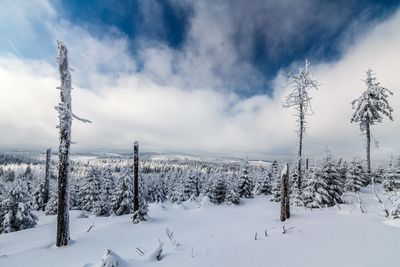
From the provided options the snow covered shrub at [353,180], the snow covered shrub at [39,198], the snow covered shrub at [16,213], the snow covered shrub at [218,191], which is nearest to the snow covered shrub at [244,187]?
the snow covered shrub at [218,191]

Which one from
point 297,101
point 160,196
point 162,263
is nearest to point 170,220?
point 162,263

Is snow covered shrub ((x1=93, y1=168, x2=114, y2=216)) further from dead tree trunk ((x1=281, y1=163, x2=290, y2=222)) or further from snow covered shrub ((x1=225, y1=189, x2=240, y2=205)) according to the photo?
dead tree trunk ((x1=281, y1=163, x2=290, y2=222))

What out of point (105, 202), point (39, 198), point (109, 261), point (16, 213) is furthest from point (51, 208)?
point (109, 261)

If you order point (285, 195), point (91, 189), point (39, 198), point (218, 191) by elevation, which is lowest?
point (39, 198)

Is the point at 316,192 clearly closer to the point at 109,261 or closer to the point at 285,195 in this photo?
the point at 285,195

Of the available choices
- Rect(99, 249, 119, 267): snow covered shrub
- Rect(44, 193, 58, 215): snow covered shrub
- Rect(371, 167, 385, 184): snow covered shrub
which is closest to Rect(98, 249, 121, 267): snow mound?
Rect(99, 249, 119, 267): snow covered shrub

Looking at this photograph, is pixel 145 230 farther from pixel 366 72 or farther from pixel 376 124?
pixel 366 72

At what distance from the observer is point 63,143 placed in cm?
1006

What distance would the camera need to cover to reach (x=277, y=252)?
6.91 metres

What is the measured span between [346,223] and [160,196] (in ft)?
187

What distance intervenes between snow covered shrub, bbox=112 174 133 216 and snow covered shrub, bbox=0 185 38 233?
1033 cm

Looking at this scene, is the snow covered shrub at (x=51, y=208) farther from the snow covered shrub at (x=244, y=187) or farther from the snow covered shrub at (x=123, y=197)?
the snow covered shrub at (x=244, y=187)

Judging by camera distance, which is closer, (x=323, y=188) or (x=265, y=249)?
(x=265, y=249)

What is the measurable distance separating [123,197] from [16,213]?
11.5 metres
